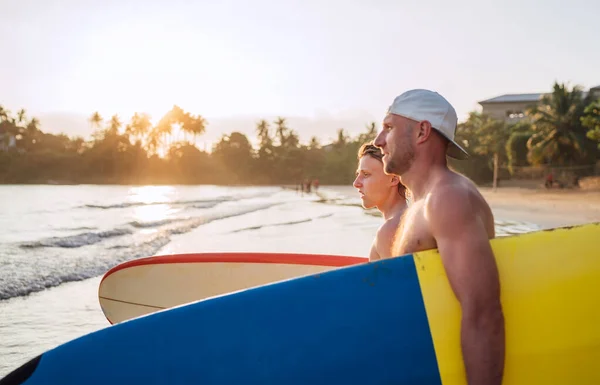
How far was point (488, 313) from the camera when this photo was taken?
1.45 metres

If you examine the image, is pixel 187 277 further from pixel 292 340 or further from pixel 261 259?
pixel 292 340

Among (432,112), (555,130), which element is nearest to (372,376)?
(432,112)

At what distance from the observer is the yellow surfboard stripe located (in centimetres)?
149

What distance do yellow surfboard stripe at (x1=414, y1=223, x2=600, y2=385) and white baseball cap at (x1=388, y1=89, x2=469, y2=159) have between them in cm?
44

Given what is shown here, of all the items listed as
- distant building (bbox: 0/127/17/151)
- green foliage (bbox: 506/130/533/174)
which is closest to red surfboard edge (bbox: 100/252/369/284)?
green foliage (bbox: 506/130/533/174)

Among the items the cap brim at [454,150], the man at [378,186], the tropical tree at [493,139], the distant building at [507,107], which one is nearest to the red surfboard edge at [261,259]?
the man at [378,186]

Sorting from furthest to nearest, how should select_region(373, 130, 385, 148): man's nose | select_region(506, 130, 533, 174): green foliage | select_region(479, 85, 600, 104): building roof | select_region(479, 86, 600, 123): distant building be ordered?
select_region(479, 85, 600, 104): building roof < select_region(479, 86, 600, 123): distant building < select_region(506, 130, 533, 174): green foliage < select_region(373, 130, 385, 148): man's nose

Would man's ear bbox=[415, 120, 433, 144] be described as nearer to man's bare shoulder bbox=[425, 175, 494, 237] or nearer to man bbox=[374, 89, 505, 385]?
man bbox=[374, 89, 505, 385]

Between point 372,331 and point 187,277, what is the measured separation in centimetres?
228

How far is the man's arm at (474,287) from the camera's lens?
1.44 meters

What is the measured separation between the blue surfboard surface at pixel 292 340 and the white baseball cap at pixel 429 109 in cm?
50

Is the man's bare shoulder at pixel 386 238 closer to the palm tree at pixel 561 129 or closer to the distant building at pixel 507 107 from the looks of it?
the palm tree at pixel 561 129

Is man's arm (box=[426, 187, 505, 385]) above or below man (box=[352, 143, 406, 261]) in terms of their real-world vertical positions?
below

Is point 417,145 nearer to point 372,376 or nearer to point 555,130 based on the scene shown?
point 372,376
